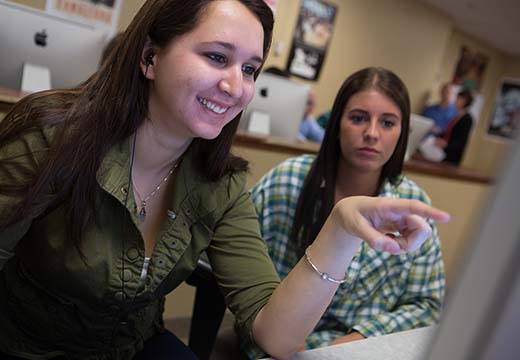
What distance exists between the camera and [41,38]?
77.4 inches

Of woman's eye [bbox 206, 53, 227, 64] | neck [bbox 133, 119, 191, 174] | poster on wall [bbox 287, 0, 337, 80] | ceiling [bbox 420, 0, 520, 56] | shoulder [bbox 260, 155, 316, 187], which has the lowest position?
shoulder [bbox 260, 155, 316, 187]

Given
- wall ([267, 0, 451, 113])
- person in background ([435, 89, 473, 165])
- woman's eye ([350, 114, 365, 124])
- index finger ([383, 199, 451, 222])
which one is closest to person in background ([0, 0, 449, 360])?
index finger ([383, 199, 451, 222])

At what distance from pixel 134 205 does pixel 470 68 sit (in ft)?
26.8

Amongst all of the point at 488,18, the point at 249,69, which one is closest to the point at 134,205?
the point at 249,69

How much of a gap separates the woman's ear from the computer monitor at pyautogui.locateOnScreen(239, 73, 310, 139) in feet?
5.43

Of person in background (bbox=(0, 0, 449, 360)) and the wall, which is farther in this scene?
the wall

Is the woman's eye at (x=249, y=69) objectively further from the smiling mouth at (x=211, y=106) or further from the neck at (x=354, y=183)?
the neck at (x=354, y=183)

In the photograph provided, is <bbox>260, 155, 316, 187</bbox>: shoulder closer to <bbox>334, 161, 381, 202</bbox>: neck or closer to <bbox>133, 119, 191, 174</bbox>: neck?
<bbox>334, 161, 381, 202</bbox>: neck

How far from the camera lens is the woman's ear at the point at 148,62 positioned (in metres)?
0.95

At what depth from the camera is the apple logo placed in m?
1.95

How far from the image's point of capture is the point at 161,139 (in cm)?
97

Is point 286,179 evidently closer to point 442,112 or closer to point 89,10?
point 89,10

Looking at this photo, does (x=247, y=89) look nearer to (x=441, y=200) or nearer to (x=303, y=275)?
(x=303, y=275)

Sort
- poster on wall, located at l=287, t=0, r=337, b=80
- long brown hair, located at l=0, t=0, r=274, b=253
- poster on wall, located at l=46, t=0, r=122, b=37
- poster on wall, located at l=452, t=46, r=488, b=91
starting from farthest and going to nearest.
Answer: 1. poster on wall, located at l=452, t=46, r=488, b=91
2. poster on wall, located at l=287, t=0, r=337, b=80
3. poster on wall, located at l=46, t=0, r=122, b=37
4. long brown hair, located at l=0, t=0, r=274, b=253
